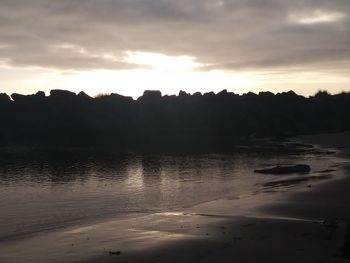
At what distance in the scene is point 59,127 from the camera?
141750 mm

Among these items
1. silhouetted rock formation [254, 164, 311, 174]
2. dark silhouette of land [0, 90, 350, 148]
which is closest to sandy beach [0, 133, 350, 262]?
silhouetted rock formation [254, 164, 311, 174]

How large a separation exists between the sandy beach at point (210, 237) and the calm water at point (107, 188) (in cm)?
264

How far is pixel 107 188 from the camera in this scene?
3303 cm

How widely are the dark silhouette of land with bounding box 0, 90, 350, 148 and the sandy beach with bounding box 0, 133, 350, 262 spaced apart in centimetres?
11028

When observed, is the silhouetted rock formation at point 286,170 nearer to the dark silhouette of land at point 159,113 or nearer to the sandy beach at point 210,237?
the sandy beach at point 210,237

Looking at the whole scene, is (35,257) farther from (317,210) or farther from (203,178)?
(203,178)

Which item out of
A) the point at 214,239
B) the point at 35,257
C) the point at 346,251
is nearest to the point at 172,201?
the point at 214,239

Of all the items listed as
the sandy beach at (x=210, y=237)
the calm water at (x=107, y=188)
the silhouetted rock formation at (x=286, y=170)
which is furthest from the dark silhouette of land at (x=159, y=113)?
the sandy beach at (x=210, y=237)

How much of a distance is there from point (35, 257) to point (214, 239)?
5.92 meters

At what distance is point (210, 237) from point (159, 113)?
423ft

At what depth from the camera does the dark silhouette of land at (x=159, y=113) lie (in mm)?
136375

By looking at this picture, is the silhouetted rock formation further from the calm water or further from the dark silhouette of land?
the dark silhouette of land

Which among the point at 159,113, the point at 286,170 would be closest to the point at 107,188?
the point at 286,170

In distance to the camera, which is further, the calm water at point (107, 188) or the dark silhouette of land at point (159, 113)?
the dark silhouette of land at point (159, 113)
